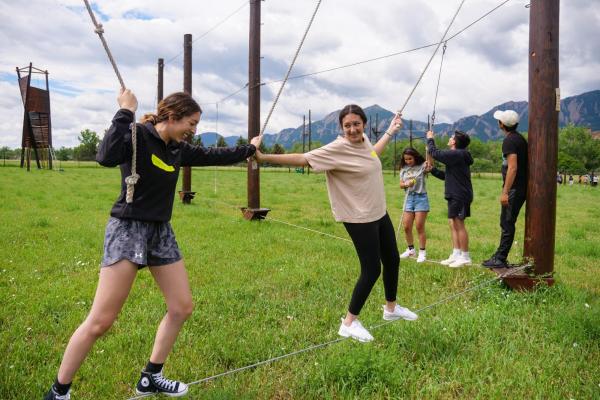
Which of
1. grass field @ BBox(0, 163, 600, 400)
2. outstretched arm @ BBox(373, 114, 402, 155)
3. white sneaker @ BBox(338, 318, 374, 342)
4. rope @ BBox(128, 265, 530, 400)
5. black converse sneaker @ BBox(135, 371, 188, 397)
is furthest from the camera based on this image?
outstretched arm @ BBox(373, 114, 402, 155)

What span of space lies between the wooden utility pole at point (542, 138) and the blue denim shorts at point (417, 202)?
210 centimetres

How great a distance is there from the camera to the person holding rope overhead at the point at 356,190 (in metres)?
3.75

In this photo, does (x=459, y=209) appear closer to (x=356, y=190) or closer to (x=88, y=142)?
(x=356, y=190)

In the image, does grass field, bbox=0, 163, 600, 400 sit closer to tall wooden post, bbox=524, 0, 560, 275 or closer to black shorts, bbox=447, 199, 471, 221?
tall wooden post, bbox=524, 0, 560, 275

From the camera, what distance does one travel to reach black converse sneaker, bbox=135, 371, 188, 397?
120 inches

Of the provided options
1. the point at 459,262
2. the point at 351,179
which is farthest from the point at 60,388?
the point at 459,262

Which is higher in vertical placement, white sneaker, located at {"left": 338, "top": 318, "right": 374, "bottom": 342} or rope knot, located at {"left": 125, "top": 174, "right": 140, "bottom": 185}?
rope knot, located at {"left": 125, "top": 174, "right": 140, "bottom": 185}

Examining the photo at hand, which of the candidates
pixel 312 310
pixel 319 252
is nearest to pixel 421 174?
pixel 319 252

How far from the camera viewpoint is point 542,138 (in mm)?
5254

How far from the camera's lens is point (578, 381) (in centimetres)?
320

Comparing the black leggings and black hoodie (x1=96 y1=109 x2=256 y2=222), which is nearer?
black hoodie (x1=96 y1=109 x2=256 y2=222)

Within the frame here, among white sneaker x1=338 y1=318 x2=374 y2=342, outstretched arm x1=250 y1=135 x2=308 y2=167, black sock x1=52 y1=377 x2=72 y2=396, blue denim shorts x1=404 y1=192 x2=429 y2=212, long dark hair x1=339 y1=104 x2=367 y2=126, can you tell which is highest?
long dark hair x1=339 y1=104 x2=367 y2=126

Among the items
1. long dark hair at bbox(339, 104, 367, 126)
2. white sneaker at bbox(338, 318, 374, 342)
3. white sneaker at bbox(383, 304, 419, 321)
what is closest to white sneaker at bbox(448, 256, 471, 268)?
white sneaker at bbox(383, 304, 419, 321)

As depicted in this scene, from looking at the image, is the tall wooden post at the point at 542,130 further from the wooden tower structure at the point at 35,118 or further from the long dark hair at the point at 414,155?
the wooden tower structure at the point at 35,118
